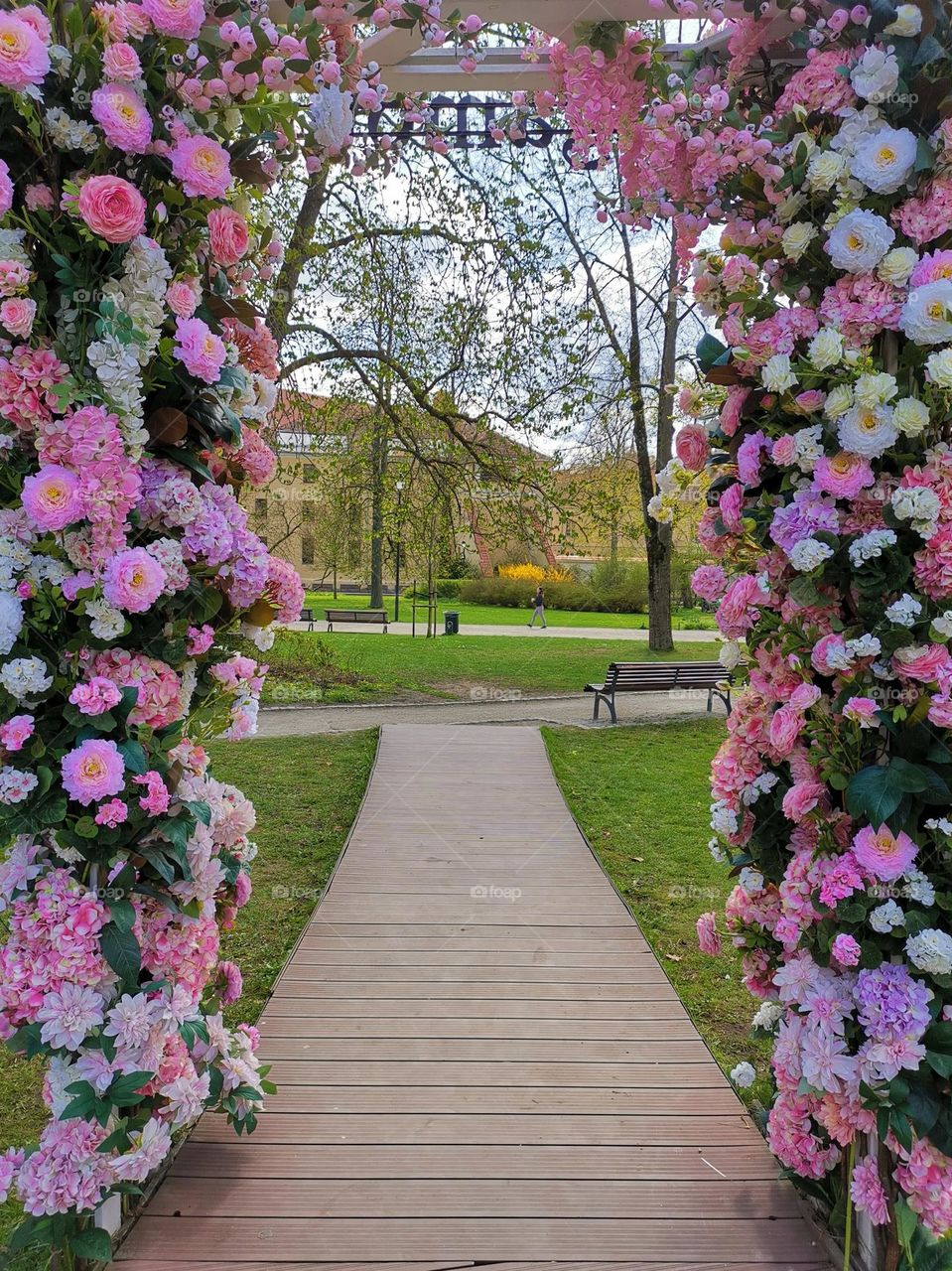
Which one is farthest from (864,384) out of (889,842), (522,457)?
(522,457)

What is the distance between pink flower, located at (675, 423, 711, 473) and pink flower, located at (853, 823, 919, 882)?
115 cm

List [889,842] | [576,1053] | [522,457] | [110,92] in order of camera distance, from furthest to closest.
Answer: [522,457] < [576,1053] < [889,842] < [110,92]

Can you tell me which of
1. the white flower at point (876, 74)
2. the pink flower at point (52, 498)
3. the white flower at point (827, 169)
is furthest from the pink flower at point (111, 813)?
the white flower at point (876, 74)

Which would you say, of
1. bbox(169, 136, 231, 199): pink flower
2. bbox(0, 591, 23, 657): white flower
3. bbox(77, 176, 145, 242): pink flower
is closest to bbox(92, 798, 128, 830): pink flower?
bbox(0, 591, 23, 657): white flower

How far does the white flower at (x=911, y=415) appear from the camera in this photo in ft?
5.91

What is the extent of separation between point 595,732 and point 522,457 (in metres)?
3.26

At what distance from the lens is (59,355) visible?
6.02 ft

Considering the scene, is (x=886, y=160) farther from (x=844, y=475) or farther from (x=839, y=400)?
(x=844, y=475)

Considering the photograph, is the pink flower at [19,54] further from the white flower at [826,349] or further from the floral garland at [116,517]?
the white flower at [826,349]

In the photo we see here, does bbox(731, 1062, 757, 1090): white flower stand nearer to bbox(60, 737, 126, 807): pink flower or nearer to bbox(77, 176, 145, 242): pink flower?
bbox(60, 737, 126, 807): pink flower

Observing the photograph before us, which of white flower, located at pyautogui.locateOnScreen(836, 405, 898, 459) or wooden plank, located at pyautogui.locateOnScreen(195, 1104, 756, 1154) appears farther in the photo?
wooden plank, located at pyautogui.locateOnScreen(195, 1104, 756, 1154)

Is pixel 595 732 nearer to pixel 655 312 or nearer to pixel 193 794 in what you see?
pixel 193 794

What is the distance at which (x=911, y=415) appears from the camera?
71.1 inches

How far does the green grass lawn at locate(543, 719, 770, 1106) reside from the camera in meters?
3.48
